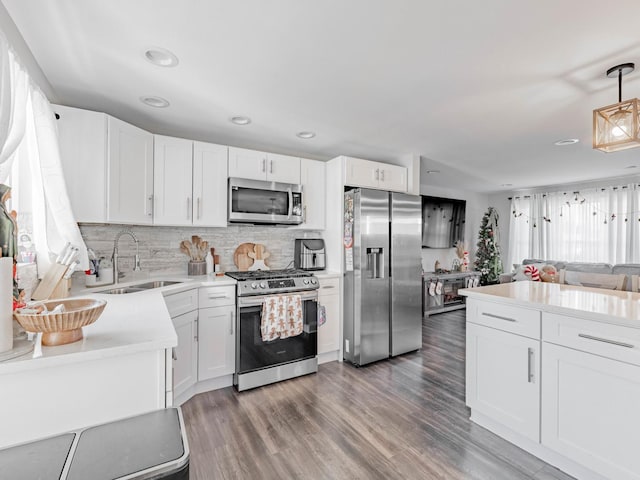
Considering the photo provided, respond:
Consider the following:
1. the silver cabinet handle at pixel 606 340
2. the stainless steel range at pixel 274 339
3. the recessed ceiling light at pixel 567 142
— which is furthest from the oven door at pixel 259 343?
the recessed ceiling light at pixel 567 142

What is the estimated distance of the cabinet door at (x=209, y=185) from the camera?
115 inches

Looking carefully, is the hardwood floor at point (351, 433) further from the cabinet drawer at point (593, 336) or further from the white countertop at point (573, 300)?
the white countertop at point (573, 300)

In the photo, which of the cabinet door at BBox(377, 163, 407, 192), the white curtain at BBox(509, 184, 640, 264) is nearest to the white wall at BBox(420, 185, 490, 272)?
the white curtain at BBox(509, 184, 640, 264)

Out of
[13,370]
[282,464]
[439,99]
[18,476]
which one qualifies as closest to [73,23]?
[13,370]

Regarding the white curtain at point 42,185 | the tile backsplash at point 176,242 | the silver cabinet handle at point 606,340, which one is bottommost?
the silver cabinet handle at point 606,340

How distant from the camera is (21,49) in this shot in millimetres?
1647

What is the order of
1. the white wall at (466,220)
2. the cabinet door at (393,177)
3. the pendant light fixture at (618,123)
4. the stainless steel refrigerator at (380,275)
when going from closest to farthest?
the pendant light fixture at (618,123) < the stainless steel refrigerator at (380,275) < the cabinet door at (393,177) < the white wall at (466,220)

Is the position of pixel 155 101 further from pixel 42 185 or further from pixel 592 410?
pixel 592 410

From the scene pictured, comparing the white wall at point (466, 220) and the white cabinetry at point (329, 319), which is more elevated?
the white wall at point (466, 220)

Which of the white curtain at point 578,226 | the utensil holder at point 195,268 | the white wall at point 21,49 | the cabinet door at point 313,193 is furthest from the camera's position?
the white curtain at point 578,226

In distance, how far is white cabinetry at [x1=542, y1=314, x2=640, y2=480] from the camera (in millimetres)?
1509

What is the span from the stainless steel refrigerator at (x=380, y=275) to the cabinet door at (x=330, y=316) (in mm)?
93

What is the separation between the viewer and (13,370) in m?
0.92

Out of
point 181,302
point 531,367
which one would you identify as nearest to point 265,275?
point 181,302
